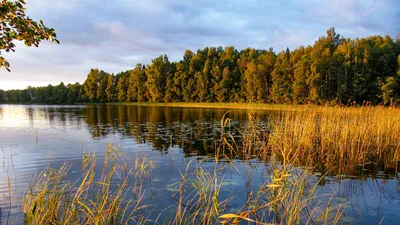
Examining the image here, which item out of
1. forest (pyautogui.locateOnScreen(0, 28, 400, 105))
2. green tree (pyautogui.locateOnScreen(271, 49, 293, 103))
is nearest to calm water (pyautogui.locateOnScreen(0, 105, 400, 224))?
forest (pyautogui.locateOnScreen(0, 28, 400, 105))

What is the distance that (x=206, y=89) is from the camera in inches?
3720

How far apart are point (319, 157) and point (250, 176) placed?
517 cm

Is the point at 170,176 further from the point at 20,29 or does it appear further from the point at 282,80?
the point at 282,80

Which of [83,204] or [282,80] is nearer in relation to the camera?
[83,204]

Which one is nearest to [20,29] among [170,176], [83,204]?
[83,204]

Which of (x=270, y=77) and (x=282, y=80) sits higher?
(x=270, y=77)

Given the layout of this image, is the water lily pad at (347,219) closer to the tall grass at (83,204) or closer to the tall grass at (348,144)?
the tall grass at (348,144)

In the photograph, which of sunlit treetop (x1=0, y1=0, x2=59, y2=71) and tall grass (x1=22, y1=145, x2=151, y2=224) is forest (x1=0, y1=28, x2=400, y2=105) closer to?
tall grass (x1=22, y1=145, x2=151, y2=224)

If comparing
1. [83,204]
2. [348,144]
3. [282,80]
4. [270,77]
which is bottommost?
[348,144]

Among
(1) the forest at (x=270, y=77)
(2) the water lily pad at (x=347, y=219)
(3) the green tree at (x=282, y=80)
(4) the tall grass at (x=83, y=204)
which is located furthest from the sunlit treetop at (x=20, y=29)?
(3) the green tree at (x=282, y=80)

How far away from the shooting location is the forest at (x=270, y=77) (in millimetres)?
67375

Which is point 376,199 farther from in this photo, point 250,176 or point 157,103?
point 157,103

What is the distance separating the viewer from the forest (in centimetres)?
6738

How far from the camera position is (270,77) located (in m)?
83.1
